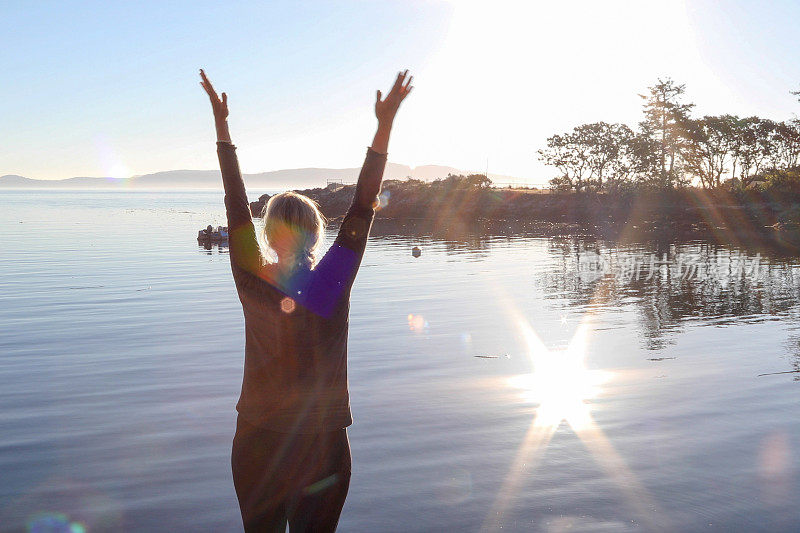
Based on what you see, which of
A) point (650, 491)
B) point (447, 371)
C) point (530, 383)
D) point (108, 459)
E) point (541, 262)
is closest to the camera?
point (650, 491)

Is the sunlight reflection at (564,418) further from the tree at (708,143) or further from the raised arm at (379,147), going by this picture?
the tree at (708,143)

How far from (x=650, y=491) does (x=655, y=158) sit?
83151 millimetres

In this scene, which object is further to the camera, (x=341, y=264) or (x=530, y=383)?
(x=530, y=383)

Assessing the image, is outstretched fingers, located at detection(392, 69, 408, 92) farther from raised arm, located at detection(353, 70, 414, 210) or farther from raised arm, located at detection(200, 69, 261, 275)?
raised arm, located at detection(200, 69, 261, 275)

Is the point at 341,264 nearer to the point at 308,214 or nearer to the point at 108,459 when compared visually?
the point at 308,214

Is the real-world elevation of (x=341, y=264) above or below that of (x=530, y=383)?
above

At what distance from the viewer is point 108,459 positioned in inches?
340

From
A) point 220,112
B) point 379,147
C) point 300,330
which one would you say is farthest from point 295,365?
point 220,112

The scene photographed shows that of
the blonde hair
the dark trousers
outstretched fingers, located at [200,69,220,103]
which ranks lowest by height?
the dark trousers

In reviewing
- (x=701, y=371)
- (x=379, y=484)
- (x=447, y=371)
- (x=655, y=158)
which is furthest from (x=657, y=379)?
(x=655, y=158)

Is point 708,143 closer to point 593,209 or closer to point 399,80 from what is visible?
point 593,209

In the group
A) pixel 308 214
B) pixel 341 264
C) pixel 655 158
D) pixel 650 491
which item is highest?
pixel 655 158

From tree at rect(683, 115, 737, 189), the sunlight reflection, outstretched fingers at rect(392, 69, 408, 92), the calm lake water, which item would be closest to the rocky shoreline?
tree at rect(683, 115, 737, 189)

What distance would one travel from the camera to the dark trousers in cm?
334
